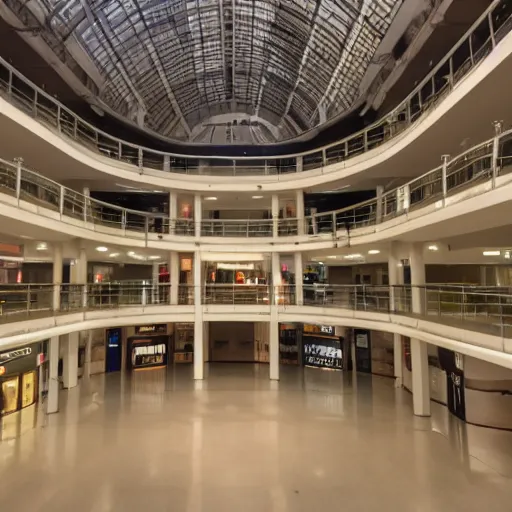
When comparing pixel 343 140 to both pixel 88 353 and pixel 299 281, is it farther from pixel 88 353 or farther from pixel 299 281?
pixel 88 353

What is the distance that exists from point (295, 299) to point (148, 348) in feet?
22.0

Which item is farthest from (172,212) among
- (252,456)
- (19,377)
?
(252,456)

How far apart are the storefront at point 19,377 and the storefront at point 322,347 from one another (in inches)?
393

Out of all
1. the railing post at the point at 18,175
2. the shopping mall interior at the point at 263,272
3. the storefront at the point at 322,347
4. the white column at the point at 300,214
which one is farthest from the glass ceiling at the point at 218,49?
the storefront at the point at 322,347

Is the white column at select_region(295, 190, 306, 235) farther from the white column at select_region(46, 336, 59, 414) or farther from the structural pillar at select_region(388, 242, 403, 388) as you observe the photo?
the white column at select_region(46, 336, 59, 414)

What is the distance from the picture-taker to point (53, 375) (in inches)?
397

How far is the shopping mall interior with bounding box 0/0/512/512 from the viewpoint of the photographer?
22.1 feet

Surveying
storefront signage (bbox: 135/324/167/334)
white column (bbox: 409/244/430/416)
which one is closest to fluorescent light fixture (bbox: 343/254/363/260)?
white column (bbox: 409/244/430/416)

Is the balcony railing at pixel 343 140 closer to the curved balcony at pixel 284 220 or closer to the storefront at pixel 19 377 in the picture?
the curved balcony at pixel 284 220

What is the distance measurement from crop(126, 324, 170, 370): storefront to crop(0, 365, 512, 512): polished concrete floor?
3505mm

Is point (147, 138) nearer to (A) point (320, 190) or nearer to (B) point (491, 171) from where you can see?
(A) point (320, 190)

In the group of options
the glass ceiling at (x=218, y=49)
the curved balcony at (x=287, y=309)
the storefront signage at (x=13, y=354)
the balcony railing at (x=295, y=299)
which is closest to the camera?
the curved balcony at (x=287, y=309)

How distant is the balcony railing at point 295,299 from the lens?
6.55 m

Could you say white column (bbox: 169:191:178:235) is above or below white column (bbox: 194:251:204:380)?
above
